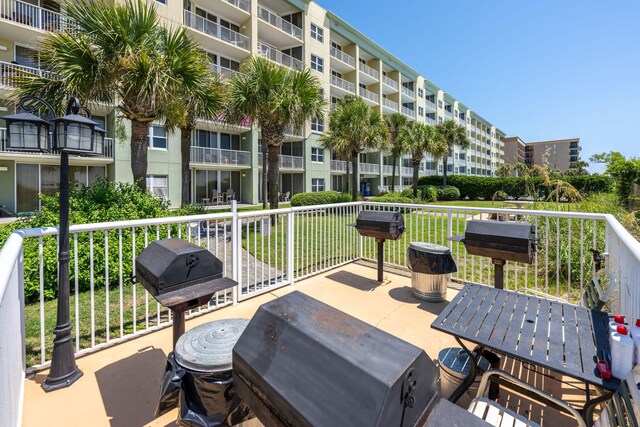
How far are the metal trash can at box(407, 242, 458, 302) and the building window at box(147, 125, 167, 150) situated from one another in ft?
54.9

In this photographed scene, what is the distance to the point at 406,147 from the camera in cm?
2570

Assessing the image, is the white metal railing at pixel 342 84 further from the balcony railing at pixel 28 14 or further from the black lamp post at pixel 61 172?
the black lamp post at pixel 61 172

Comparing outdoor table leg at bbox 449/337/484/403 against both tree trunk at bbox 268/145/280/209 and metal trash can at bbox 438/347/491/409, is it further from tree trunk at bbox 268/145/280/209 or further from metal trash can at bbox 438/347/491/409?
tree trunk at bbox 268/145/280/209

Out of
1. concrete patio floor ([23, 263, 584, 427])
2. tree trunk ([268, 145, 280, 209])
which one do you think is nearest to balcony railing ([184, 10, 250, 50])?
tree trunk ([268, 145, 280, 209])

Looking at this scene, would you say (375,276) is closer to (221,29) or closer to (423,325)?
(423,325)

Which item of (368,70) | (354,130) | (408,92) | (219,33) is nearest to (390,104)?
(408,92)

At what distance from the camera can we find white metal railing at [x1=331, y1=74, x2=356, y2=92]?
27125 millimetres

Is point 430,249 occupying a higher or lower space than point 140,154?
lower

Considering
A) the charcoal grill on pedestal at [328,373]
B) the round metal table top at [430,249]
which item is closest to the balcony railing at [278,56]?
the round metal table top at [430,249]

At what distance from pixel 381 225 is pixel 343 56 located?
91.6 feet

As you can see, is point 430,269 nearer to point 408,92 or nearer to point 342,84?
point 342,84

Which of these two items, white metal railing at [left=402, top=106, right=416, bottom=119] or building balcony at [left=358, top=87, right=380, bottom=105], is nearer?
building balcony at [left=358, top=87, right=380, bottom=105]

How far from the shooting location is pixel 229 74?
1786 centimetres

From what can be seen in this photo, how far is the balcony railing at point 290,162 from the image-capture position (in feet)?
76.6
